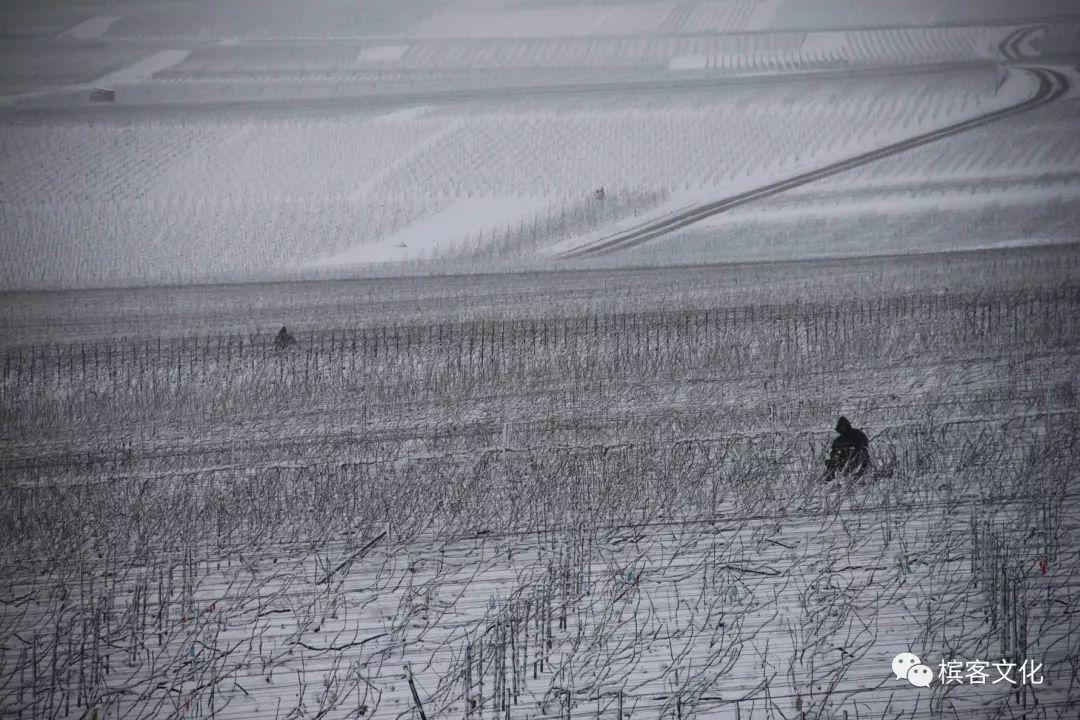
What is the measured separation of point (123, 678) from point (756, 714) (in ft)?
12.5

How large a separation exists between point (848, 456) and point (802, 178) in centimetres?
2275

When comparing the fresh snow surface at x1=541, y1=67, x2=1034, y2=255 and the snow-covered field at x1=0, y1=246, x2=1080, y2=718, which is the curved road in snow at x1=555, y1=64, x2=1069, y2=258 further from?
the snow-covered field at x1=0, y1=246, x2=1080, y2=718

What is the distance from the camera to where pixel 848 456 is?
8.52m

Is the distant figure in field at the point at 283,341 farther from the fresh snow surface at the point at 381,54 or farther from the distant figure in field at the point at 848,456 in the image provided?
the fresh snow surface at the point at 381,54

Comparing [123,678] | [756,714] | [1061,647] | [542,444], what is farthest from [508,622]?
[542,444]

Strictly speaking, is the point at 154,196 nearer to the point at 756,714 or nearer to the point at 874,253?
the point at 874,253

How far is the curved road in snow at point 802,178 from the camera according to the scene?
2662 cm

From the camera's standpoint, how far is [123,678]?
5.93m

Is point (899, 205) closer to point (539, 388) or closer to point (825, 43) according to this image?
point (825, 43)

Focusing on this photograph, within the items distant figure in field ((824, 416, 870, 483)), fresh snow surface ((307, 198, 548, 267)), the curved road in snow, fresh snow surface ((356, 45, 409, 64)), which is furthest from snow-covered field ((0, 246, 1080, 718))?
fresh snow surface ((356, 45, 409, 64))

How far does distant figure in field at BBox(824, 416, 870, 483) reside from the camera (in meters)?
8.47

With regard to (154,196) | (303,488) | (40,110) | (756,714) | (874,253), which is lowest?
(756,714)

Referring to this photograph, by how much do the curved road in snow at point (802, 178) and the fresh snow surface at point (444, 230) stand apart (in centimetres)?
303

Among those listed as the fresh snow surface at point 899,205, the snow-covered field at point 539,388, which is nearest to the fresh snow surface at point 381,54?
the snow-covered field at point 539,388
